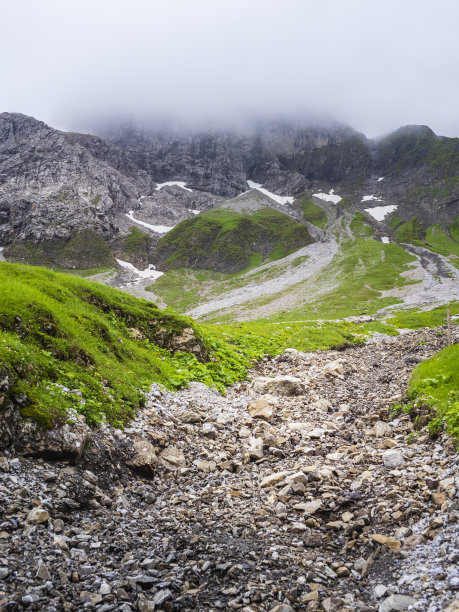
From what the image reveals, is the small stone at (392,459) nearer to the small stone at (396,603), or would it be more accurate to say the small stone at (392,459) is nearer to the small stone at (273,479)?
the small stone at (273,479)

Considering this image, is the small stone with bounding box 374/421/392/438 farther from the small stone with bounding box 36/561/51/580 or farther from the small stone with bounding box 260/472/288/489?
the small stone with bounding box 36/561/51/580

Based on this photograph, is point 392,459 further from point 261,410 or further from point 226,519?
point 261,410

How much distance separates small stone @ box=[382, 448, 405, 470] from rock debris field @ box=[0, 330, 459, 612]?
7 centimetres

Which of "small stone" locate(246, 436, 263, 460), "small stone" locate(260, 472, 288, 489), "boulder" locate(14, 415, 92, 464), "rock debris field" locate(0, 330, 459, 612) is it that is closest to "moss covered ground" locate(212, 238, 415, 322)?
"small stone" locate(246, 436, 263, 460)

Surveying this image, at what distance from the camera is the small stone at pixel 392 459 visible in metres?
11.1

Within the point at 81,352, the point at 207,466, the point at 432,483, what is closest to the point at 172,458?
the point at 207,466

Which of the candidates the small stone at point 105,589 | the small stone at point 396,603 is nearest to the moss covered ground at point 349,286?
the small stone at point 396,603

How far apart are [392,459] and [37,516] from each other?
34.7ft

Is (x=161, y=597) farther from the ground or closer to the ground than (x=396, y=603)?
farther from the ground

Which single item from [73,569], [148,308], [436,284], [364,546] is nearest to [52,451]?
[73,569]

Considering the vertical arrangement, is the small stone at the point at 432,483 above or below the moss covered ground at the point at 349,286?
above

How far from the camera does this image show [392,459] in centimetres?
1130

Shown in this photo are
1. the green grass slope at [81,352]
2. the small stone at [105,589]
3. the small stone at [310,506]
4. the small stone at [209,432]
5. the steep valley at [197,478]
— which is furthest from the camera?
the small stone at [209,432]

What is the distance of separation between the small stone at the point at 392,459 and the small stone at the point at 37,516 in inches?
402
